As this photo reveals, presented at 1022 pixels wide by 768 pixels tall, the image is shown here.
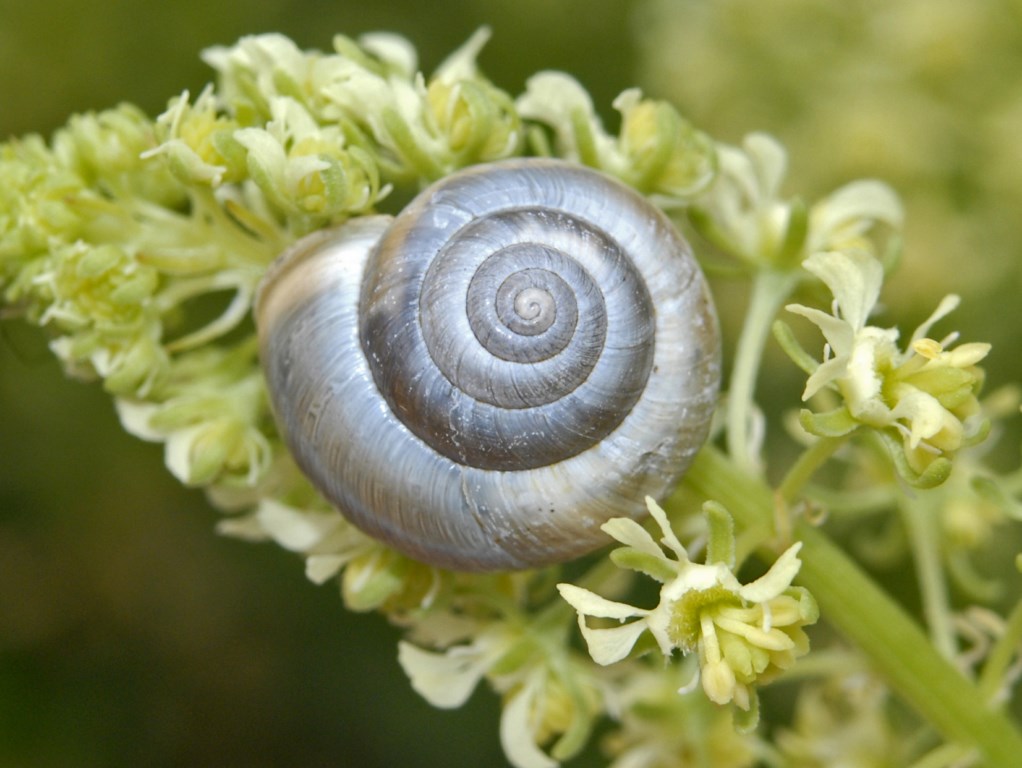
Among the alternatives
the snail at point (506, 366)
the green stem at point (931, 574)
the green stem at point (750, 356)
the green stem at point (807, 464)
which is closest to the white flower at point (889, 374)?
the green stem at point (807, 464)

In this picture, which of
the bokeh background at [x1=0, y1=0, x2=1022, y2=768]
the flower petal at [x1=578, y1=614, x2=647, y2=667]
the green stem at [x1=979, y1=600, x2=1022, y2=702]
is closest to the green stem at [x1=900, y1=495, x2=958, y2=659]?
the green stem at [x1=979, y1=600, x2=1022, y2=702]

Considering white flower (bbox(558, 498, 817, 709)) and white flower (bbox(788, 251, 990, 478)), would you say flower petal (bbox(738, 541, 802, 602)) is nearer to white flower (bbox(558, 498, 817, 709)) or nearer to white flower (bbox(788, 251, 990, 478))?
white flower (bbox(558, 498, 817, 709))

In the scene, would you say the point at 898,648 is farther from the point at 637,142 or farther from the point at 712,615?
the point at 637,142

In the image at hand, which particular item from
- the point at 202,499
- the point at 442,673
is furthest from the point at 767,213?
the point at 202,499

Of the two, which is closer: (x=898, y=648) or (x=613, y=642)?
(x=613, y=642)

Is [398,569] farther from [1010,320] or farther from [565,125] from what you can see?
[1010,320]

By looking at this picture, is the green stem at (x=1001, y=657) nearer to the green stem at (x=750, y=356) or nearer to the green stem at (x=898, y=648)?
the green stem at (x=898, y=648)
